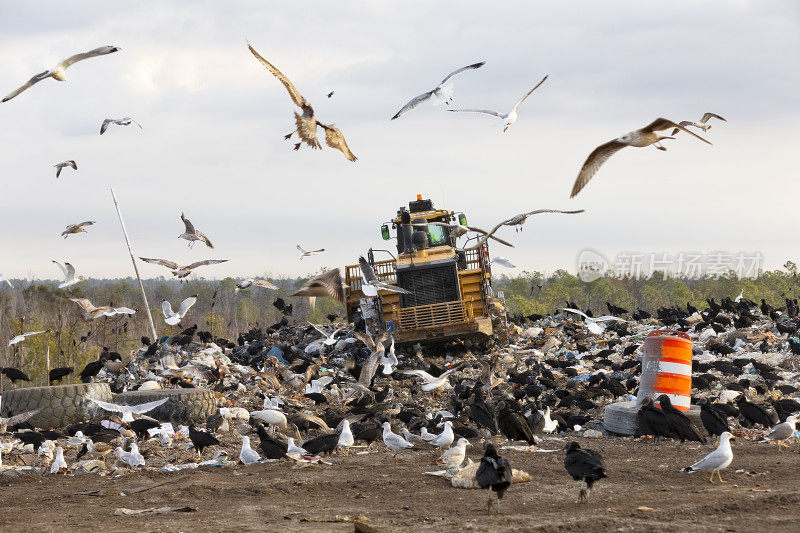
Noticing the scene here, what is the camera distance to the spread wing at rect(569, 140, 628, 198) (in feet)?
24.0

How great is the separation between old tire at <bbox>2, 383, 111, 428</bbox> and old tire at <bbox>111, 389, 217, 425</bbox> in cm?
54

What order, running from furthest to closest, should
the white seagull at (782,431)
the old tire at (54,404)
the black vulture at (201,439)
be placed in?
1. the old tire at (54,404)
2. the black vulture at (201,439)
3. the white seagull at (782,431)

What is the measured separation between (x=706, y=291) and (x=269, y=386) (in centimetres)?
3837

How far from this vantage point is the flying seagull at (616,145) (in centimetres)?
714

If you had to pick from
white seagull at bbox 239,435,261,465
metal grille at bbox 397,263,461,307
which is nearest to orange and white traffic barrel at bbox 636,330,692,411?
white seagull at bbox 239,435,261,465

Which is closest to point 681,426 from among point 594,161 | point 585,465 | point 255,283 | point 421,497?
point 585,465

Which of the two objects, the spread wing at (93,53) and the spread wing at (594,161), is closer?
the spread wing at (594,161)

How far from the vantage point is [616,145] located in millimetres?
7344

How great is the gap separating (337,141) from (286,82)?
41.6 inches

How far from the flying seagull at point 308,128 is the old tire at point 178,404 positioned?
5.44m

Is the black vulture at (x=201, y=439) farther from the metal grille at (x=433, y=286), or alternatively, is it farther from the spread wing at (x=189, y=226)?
the metal grille at (x=433, y=286)

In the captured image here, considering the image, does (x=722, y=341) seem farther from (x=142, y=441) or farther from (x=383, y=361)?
(x=142, y=441)

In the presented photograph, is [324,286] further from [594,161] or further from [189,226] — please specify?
[594,161]

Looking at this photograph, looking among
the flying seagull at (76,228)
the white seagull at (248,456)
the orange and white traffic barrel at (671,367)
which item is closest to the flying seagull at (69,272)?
the flying seagull at (76,228)
